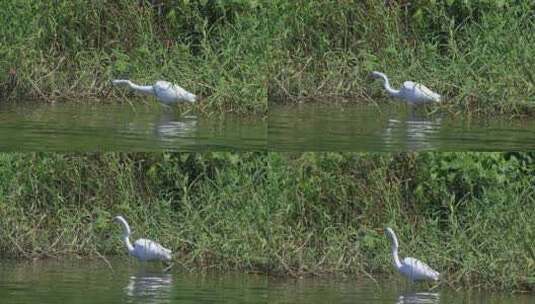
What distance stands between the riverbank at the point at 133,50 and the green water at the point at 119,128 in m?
0.13

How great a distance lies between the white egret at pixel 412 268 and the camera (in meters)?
7.46

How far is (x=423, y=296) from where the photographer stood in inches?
293

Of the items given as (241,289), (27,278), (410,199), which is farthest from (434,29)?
(27,278)

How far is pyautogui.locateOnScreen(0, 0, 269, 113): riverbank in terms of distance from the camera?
8617 millimetres

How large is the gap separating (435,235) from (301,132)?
957 millimetres

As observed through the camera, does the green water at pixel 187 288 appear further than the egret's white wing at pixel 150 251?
No

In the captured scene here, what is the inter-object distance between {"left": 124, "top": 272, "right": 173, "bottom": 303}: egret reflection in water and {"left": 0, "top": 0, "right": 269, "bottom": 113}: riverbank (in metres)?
1.15

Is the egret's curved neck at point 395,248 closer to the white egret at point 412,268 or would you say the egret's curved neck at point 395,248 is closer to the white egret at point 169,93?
the white egret at point 412,268

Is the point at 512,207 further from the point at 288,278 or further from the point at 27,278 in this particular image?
the point at 27,278

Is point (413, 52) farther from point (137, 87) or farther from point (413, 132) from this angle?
point (137, 87)

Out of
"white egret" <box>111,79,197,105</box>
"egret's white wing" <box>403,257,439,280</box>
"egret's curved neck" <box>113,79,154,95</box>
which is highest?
"egret's curved neck" <box>113,79,154,95</box>

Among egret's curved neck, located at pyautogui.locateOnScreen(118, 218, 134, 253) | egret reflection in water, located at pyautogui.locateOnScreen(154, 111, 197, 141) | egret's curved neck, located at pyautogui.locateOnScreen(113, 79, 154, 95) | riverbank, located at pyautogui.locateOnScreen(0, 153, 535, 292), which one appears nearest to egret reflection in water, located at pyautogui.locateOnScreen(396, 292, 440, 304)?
riverbank, located at pyautogui.locateOnScreen(0, 153, 535, 292)

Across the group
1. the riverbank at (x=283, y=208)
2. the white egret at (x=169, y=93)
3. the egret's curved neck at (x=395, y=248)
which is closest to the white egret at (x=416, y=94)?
the riverbank at (x=283, y=208)

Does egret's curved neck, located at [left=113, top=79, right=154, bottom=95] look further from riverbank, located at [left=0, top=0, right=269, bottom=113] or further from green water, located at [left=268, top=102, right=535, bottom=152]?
green water, located at [left=268, top=102, right=535, bottom=152]
